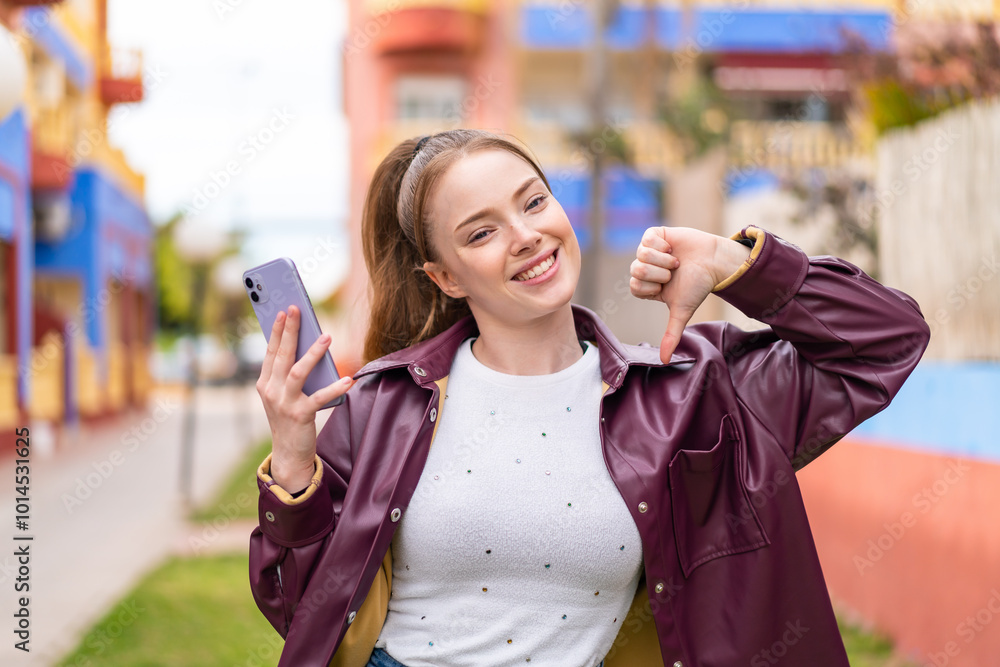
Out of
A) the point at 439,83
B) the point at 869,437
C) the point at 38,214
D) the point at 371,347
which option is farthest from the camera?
the point at 439,83

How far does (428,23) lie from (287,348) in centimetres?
1663

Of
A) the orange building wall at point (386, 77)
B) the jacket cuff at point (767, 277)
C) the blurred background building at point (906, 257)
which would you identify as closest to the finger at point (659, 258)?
the jacket cuff at point (767, 277)

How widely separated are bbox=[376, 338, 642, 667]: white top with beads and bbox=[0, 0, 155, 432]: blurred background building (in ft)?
30.1

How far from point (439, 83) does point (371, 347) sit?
16.4 metres

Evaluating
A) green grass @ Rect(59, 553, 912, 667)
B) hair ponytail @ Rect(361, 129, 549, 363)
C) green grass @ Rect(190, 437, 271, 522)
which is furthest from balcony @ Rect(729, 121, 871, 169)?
hair ponytail @ Rect(361, 129, 549, 363)

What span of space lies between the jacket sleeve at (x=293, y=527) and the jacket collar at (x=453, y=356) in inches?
7.6

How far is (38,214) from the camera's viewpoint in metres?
15.0

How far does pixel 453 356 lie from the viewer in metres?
2.19

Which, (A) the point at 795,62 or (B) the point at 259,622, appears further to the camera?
(A) the point at 795,62

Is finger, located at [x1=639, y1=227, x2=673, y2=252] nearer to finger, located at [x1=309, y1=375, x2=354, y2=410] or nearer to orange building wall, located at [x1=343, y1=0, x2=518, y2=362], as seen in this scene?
finger, located at [x1=309, y1=375, x2=354, y2=410]

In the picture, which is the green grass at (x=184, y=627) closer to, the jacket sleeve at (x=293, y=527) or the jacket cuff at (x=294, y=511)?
the jacket sleeve at (x=293, y=527)

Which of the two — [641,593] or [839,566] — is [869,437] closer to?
[839,566]

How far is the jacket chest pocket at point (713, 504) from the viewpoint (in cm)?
191

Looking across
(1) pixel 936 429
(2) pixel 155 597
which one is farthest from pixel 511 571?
(2) pixel 155 597
